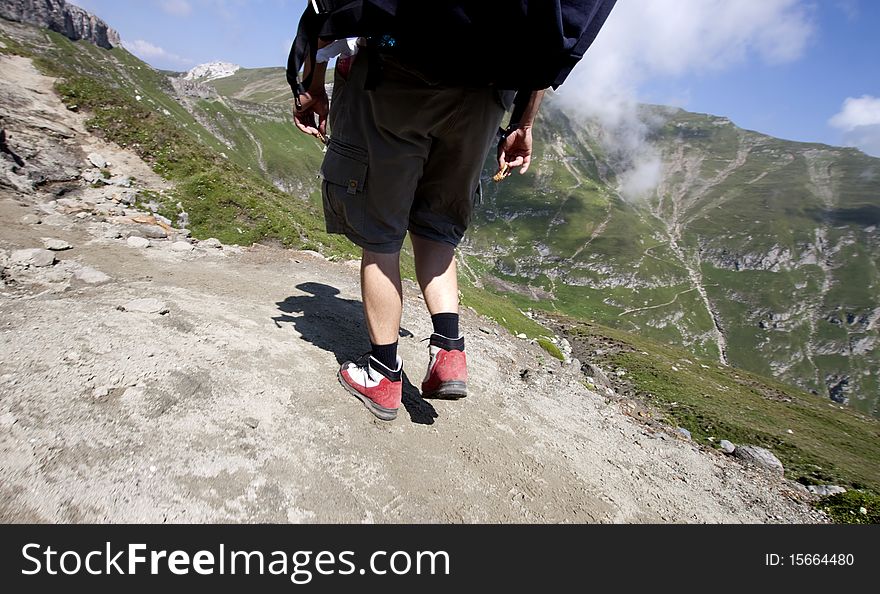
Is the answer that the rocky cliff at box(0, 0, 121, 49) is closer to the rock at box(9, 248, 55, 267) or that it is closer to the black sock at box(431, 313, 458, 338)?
the rock at box(9, 248, 55, 267)

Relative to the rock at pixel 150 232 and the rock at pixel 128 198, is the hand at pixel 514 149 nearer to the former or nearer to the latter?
the rock at pixel 150 232

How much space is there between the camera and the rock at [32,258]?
18.3ft

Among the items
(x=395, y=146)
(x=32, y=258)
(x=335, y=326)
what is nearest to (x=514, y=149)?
(x=395, y=146)

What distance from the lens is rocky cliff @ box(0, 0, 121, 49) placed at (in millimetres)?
139125

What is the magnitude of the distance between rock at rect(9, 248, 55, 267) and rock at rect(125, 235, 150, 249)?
78.4 inches

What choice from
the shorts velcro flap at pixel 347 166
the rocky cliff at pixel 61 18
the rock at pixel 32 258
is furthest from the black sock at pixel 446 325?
the rocky cliff at pixel 61 18

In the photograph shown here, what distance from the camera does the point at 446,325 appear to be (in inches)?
159

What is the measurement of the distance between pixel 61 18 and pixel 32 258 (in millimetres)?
212420

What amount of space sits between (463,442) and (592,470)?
4.96ft

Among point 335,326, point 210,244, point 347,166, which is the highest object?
point 347,166

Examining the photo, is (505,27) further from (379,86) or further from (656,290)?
(656,290)

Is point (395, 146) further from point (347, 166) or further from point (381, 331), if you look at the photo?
point (381, 331)

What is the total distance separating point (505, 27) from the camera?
2898 mm
